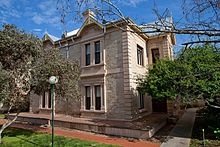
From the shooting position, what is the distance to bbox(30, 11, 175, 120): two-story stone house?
49.6 feet

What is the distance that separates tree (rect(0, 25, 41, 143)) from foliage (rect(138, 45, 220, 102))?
7176mm

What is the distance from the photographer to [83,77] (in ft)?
57.6

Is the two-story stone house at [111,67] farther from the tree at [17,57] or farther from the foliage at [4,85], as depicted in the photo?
the foliage at [4,85]

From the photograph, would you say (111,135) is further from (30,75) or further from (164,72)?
(30,75)

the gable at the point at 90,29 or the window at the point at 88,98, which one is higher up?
the gable at the point at 90,29

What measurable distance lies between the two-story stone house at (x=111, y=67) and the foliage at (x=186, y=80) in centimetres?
253

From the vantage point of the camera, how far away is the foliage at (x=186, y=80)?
10109 millimetres

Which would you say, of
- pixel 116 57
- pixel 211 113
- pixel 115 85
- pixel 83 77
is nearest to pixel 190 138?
pixel 211 113

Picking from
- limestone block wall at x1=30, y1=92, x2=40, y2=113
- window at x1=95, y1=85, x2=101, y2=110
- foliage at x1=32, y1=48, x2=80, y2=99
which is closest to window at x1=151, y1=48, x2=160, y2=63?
window at x1=95, y1=85, x2=101, y2=110

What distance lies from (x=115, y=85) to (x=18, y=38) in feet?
27.2

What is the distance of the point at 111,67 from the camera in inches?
632

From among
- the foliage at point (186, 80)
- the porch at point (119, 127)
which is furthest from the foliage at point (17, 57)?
the foliage at point (186, 80)

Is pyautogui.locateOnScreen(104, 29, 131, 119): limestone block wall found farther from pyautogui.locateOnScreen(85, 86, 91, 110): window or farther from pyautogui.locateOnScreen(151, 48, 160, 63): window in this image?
pyautogui.locateOnScreen(151, 48, 160, 63): window

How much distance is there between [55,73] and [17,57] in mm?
2300
